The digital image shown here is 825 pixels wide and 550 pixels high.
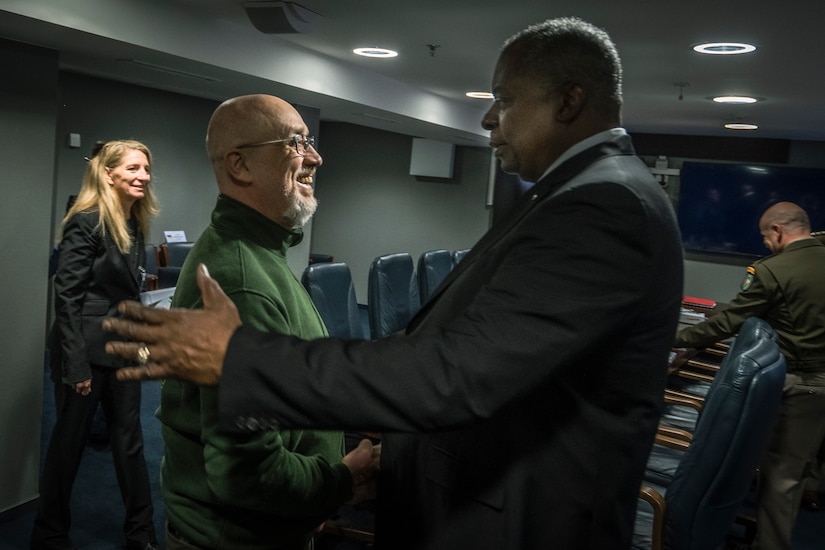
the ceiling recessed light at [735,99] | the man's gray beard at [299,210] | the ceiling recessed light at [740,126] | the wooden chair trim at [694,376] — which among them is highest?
the ceiling recessed light at [740,126]

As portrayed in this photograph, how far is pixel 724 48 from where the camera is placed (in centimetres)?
334

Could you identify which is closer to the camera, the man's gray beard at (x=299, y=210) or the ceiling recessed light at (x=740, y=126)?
the man's gray beard at (x=299, y=210)

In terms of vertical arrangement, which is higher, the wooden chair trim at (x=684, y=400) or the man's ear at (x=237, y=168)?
the man's ear at (x=237, y=168)

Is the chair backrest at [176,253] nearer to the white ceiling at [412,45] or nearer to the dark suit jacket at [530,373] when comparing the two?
the white ceiling at [412,45]

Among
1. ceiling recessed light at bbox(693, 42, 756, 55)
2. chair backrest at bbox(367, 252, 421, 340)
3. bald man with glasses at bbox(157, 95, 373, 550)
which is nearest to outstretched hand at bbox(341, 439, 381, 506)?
bald man with glasses at bbox(157, 95, 373, 550)

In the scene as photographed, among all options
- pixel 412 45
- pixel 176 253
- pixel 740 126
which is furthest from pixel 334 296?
pixel 740 126

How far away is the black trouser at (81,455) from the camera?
106 inches

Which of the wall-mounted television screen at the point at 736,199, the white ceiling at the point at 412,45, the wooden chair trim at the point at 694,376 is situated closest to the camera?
the white ceiling at the point at 412,45

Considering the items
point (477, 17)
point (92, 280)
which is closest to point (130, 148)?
point (92, 280)

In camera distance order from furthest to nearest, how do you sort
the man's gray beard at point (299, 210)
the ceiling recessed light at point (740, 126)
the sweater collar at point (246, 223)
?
1. the ceiling recessed light at point (740, 126)
2. the man's gray beard at point (299, 210)
3. the sweater collar at point (246, 223)

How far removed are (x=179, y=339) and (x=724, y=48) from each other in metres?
3.29

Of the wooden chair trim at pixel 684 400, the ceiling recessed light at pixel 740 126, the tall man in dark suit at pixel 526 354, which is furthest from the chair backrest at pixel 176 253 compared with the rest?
the tall man in dark suit at pixel 526 354

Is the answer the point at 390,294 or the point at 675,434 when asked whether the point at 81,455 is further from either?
the point at 675,434

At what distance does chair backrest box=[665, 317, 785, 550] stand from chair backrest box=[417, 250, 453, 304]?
276 centimetres
